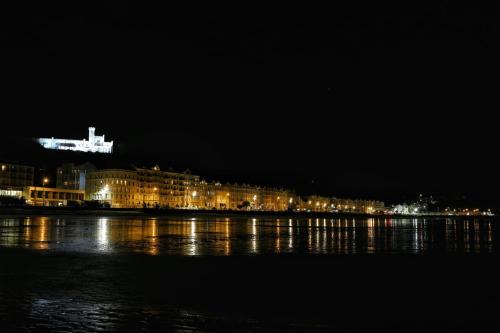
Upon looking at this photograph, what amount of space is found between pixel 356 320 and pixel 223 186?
18856 centimetres

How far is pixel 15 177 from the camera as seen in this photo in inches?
6166

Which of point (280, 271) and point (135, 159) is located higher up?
Result: point (135, 159)

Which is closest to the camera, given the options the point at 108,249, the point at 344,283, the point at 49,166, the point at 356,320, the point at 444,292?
the point at 356,320

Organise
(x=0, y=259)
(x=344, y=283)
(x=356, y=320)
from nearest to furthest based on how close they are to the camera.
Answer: (x=356, y=320), (x=344, y=283), (x=0, y=259)

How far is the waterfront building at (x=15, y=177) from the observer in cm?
14634

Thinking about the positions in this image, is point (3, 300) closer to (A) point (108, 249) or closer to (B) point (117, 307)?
(B) point (117, 307)

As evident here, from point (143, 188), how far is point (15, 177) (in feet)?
120

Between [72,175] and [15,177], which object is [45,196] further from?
[72,175]

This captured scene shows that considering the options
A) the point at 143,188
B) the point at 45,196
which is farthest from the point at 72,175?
the point at 45,196

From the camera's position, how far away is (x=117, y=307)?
1130cm

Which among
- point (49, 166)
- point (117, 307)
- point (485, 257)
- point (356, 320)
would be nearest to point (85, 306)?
point (117, 307)

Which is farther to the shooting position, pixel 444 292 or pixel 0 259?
pixel 0 259

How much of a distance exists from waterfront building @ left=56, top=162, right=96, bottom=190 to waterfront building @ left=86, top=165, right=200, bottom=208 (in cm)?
180

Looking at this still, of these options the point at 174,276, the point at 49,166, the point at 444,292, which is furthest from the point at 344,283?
the point at 49,166
